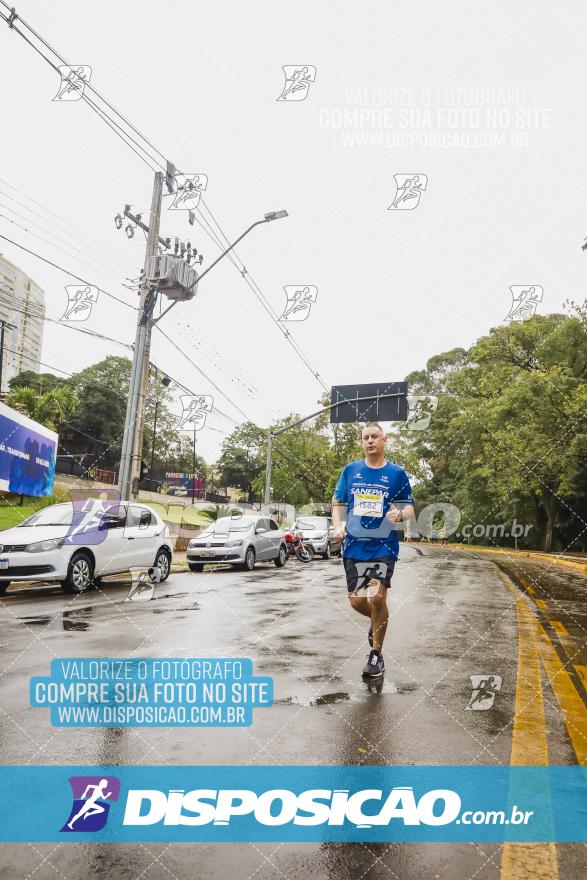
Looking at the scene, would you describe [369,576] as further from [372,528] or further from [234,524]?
[234,524]

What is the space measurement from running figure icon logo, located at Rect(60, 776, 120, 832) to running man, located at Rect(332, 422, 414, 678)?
2.55 m

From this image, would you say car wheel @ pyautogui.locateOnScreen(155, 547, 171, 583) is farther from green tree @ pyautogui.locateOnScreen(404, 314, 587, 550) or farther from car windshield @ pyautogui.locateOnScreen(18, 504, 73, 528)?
green tree @ pyautogui.locateOnScreen(404, 314, 587, 550)

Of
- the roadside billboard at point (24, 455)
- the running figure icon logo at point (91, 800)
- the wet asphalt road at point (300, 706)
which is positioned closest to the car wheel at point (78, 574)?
the wet asphalt road at point (300, 706)

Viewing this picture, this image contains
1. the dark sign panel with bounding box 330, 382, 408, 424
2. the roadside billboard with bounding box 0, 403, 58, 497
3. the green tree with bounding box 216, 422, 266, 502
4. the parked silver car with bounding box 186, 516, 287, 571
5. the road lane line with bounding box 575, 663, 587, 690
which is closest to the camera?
the road lane line with bounding box 575, 663, 587, 690

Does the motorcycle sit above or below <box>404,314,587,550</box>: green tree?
below

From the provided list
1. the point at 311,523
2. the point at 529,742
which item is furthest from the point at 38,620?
the point at 311,523

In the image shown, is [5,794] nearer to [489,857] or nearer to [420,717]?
[489,857]

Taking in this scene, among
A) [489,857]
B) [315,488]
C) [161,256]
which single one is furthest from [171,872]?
[315,488]

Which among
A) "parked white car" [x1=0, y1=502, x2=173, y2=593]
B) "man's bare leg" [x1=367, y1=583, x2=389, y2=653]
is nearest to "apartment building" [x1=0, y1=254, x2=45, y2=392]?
"parked white car" [x1=0, y1=502, x2=173, y2=593]

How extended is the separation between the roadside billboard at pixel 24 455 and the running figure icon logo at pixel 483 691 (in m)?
19.4

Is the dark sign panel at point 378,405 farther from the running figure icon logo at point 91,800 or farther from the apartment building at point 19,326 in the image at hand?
the apartment building at point 19,326

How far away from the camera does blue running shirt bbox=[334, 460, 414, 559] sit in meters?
5.29

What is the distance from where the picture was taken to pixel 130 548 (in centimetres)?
1268

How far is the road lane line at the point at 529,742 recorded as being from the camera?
98.3 inches
